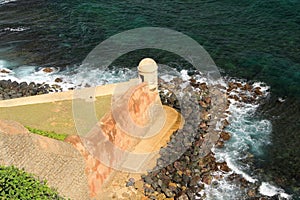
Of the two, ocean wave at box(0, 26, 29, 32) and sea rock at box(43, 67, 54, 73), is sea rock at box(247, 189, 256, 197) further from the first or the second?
ocean wave at box(0, 26, 29, 32)

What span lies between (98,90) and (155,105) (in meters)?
3.46

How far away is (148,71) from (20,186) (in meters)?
10.5

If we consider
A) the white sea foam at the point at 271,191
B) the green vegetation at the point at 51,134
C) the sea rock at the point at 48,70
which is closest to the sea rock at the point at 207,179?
the white sea foam at the point at 271,191

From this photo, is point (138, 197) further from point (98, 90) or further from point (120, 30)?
point (120, 30)

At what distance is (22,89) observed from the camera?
2781 cm

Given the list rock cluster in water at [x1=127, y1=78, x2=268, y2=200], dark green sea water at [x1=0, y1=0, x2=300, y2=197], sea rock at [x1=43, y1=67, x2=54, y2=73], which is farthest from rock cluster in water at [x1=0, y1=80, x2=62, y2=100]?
rock cluster in water at [x1=127, y1=78, x2=268, y2=200]

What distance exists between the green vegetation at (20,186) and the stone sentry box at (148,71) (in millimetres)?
9217

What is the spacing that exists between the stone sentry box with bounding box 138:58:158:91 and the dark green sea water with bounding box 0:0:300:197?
7517mm

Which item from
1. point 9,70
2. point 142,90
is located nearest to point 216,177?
point 142,90

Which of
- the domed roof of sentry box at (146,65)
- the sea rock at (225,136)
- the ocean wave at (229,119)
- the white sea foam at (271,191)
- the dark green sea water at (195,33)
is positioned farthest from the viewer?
the dark green sea water at (195,33)

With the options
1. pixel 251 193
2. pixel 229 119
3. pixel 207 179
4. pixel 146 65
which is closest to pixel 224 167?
pixel 207 179

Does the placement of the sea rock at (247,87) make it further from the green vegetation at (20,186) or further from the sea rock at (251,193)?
the green vegetation at (20,186)

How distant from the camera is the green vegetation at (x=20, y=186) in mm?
14094

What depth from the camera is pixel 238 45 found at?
109 ft
